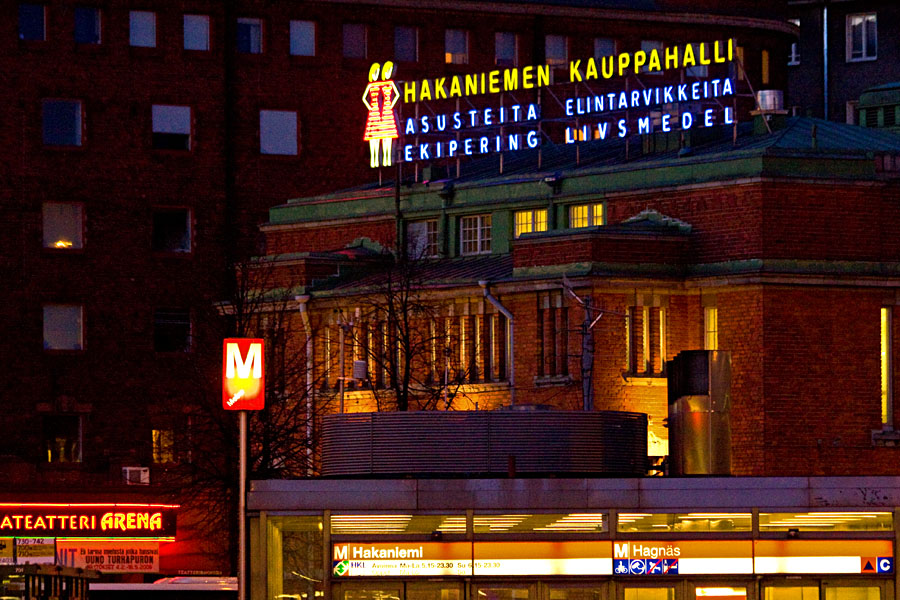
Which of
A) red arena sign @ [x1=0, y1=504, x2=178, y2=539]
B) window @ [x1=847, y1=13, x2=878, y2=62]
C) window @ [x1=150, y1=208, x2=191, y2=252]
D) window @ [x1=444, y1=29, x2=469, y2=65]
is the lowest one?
red arena sign @ [x1=0, y1=504, x2=178, y2=539]

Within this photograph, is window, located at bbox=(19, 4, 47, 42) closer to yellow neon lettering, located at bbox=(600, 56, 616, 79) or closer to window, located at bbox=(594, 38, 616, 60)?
window, located at bbox=(594, 38, 616, 60)

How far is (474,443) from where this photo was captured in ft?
154

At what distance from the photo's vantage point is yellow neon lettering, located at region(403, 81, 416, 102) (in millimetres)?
89750

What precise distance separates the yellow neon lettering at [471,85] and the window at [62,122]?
1775 centimetres

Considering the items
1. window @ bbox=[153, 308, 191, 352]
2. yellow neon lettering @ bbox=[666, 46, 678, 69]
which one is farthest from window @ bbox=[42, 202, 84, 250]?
yellow neon lettering @ bbox=[666, 46, 678, 69]

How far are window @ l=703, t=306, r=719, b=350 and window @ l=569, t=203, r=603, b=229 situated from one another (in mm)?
6796

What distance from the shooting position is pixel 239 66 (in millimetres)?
98562

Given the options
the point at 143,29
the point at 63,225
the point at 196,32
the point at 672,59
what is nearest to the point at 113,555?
the point at 63,225

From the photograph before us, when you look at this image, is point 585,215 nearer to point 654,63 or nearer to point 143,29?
point 654,63

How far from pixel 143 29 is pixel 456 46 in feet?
44.9

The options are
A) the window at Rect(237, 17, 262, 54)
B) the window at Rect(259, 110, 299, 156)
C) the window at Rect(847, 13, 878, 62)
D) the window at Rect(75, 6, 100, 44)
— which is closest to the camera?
the window at Rect(75, 6, 100, 44)

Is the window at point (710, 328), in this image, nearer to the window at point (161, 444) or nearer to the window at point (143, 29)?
the window at point (161, 444)

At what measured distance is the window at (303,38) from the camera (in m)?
99.7

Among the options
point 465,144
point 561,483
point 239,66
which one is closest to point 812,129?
point 465,144
